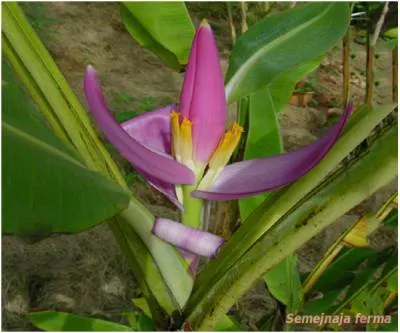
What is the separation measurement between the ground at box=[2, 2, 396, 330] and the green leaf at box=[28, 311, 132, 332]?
0.40m

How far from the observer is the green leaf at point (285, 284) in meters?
0.61

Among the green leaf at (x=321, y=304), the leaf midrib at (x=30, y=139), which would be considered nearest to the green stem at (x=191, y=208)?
the leaf midrib at (x=30, y=139)

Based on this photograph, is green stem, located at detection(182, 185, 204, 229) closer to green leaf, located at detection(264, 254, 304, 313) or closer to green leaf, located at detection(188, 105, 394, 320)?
green leaf, located at detection(188, 105, 394, 320)

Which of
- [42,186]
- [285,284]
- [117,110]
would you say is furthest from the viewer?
[117,110]

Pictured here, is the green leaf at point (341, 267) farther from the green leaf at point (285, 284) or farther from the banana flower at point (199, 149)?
the banana flower at point (199, 149)

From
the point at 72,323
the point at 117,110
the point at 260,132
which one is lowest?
the point at 117,110

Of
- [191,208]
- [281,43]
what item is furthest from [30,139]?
[281,43]

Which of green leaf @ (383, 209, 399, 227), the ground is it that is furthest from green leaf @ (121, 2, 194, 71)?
the ground

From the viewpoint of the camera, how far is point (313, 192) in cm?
35

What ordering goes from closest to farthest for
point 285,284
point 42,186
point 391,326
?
1. point 42,186
2. point 285,284
3. point 391,326

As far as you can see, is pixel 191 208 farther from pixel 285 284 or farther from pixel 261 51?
pixel 285 284

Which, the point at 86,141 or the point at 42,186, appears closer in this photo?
the point at 42,186

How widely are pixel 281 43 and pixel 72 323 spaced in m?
0.30

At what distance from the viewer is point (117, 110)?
5.30 ft
